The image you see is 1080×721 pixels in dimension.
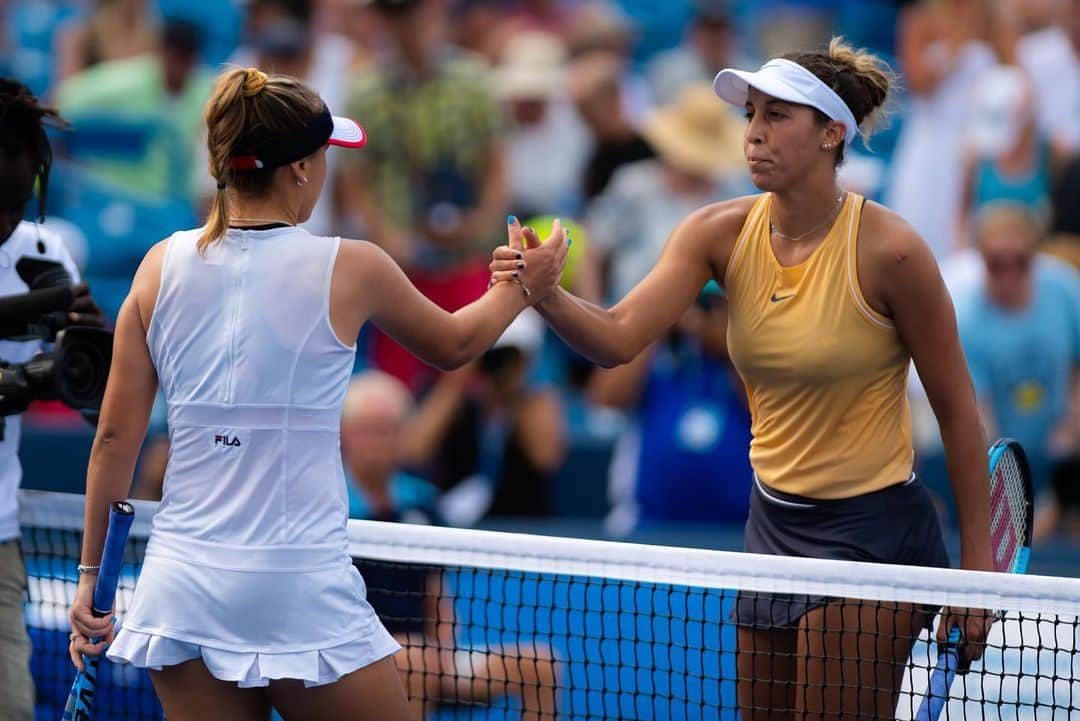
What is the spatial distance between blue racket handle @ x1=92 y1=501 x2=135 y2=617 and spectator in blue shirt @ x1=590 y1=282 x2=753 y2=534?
13.4 ft

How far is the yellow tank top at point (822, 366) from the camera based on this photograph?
352cm

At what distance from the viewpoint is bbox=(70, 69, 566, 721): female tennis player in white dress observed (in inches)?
119

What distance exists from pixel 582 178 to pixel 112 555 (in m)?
6.34

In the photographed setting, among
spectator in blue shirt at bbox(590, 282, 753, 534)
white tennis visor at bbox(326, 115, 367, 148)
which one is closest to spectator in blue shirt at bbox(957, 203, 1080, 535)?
spectator in blue shirt at bbox(590, 282, 753, 534)

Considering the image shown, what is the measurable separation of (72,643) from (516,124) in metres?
6.43

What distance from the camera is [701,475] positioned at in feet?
24.3

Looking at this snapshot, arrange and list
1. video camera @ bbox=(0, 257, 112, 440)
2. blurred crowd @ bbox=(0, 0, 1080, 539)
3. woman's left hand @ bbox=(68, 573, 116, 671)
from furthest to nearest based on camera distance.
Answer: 1. blurred crowd @ bbox=(0, 0, 1080, 539)
2. video camera @ bbox=(0, 257, 112, 440)
3. woman's left hand @ bbox=(68, 573, 116, 671)

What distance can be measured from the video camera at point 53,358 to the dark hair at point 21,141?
26 centimetres

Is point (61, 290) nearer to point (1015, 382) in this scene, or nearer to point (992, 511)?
point (992, 511)

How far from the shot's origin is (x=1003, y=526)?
3.90 m

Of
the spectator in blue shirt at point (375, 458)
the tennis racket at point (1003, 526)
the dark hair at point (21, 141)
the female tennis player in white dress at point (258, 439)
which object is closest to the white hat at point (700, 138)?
the spectator in blue shirt at point (375, 458)

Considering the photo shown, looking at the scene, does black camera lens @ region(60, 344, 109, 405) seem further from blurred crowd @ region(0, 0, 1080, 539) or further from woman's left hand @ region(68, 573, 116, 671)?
blurred crowd @ region(0, 0, 1080, 539)

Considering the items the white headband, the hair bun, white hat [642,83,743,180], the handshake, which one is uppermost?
white hat [642,83,743,180]

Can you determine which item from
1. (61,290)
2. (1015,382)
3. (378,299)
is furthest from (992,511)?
(1015,382)
